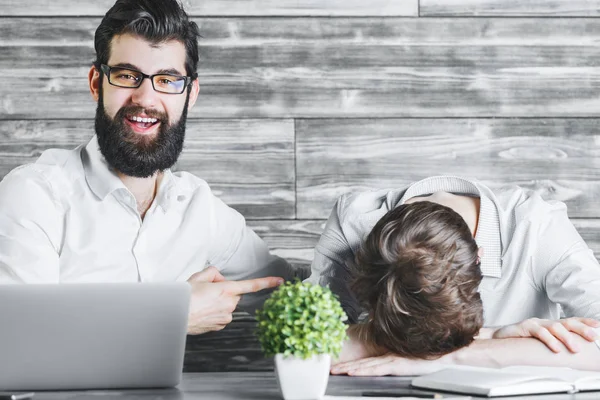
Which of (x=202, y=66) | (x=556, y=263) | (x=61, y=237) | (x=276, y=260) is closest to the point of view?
(x=556, y=263)

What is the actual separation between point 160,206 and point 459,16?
3.59ft

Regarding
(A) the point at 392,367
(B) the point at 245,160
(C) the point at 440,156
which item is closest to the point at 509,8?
(C) the point at 440,156

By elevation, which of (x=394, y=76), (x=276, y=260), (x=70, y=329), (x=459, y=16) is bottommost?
(x=276, y=260)

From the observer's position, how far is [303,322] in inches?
40.8

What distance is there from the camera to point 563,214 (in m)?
1.86

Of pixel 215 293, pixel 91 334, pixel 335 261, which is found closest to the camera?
pixel 91 334

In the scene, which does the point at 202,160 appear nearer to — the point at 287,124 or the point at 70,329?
the point at 287,124

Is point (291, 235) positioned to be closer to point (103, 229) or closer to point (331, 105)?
point (331, 105)

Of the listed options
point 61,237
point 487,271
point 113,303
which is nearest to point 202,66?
point 61,237

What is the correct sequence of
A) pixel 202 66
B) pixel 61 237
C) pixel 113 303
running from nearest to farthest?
pixel 113 303, pixel 61 237, pixel 202 66

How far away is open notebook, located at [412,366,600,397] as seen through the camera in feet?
3.62

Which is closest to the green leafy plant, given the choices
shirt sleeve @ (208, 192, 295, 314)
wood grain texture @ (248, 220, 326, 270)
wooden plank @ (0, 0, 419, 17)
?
shirt sleeve @ (208, 192, 295, 314)

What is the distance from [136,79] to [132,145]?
6.9 inches

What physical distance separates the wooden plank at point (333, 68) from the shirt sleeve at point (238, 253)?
0.37 meters
